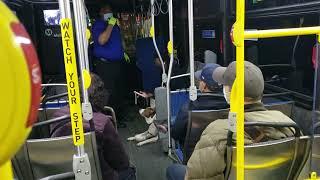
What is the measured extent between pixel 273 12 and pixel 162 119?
59.2 inches

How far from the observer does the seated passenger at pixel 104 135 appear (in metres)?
1.83

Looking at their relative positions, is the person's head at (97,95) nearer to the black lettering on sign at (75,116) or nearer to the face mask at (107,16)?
the black lettering on sign at (75,116)

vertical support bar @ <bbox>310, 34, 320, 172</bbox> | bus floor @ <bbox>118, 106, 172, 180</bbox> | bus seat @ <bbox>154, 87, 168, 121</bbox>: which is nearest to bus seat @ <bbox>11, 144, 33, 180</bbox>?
vertical support bar @ <bbox>310, 34, 320, 172</bbox>

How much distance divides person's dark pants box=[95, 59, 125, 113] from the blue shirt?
0.31ft

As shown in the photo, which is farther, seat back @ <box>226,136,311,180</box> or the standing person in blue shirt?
the standing person in blue shirt

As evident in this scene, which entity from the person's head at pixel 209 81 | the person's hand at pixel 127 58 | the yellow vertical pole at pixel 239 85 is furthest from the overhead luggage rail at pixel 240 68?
the person's hand at pixel 127 58

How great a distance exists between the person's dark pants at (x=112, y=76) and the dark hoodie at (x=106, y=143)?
8.26 feet

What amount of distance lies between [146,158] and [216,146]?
2225 millimetres

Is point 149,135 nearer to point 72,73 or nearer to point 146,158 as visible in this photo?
point 146,158

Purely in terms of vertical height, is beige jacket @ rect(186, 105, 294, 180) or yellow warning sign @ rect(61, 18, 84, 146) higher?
yellow warning sign @ rect(61, 18, 84, 146)

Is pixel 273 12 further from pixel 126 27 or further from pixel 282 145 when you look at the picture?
pixel 126 27

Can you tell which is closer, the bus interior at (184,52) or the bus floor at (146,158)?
the bus interior at (184,52)

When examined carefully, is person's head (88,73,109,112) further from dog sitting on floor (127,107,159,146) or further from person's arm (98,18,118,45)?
person's arm (98,18,118,45)

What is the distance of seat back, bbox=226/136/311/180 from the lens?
4.67 ft
